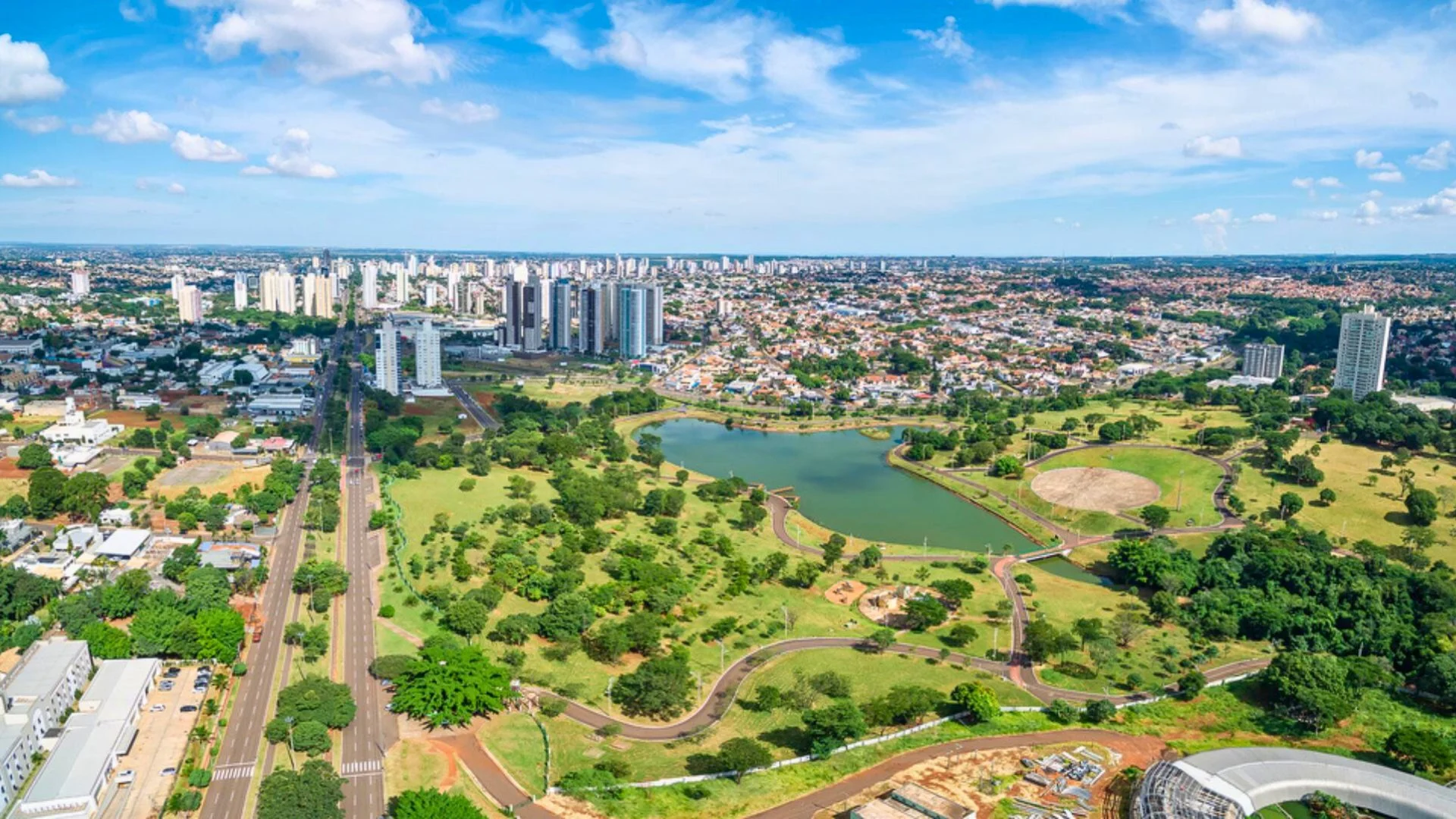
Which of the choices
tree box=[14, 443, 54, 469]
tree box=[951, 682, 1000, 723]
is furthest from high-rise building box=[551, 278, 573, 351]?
tree box=[951, 682, 1000, 723]

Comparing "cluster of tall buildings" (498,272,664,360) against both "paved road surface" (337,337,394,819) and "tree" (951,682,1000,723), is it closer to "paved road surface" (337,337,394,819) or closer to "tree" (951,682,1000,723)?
"paved road surface" (337,337,394,819)

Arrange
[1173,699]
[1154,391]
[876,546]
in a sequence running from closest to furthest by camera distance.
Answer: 1. [1173,699]
2. [876,546]
3. [1154,391]

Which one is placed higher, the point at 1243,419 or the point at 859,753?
the point at 1243,419

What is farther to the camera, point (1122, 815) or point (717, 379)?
point (717, 379)

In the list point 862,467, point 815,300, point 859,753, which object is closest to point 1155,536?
point 862,467

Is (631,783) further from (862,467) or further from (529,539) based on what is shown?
(862,467)

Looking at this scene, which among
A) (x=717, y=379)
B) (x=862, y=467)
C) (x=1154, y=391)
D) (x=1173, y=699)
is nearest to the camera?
(x=1173, y=699)
